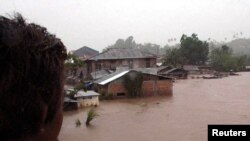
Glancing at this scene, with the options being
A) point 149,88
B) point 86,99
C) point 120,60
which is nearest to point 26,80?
point 86,99

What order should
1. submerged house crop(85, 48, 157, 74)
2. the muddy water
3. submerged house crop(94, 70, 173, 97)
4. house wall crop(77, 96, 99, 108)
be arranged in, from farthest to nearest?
submerged house crop(85, 48, 157, 74) < submerged house crop(94, 70, 173, 97) < house wall crop(77, 96, 99, 108) < the muddy water

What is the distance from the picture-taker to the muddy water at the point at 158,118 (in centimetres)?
1280

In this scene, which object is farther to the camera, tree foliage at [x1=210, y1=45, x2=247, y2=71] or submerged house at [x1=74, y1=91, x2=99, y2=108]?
tree foliage at [x1=210, y1=45, x2=247, y2=71]

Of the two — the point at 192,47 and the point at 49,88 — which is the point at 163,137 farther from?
the point at 192,47

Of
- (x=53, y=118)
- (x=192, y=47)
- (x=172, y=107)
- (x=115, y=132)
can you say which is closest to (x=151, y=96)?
(x=172, y=107)

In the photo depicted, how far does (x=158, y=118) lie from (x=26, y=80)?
47.0 feet

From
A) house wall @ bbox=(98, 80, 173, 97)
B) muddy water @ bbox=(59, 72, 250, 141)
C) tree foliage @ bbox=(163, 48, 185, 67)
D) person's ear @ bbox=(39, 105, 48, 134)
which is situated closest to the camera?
person's ear @ bbox=(39, 105, 48, 134)

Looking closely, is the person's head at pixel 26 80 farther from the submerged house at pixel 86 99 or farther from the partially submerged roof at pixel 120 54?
the partially submerged roof at pixel 120 54

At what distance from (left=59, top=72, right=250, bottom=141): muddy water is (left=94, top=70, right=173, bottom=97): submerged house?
43.9 inches

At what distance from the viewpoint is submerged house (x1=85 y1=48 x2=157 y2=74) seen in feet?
115

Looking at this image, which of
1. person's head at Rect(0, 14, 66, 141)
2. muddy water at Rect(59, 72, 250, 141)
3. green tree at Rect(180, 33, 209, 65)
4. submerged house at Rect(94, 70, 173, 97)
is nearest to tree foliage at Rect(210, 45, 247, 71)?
green tree at Rect(180, 33, 209, 65)

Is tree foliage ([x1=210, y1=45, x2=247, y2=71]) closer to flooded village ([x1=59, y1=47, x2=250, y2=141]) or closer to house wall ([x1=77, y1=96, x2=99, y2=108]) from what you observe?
flooded village ([x1=59, y1=47, x2=250, y2=141])

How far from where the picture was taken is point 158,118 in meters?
16.6

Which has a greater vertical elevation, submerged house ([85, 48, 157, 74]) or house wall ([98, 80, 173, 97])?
submerged house ([85, 48, 157, 74])
